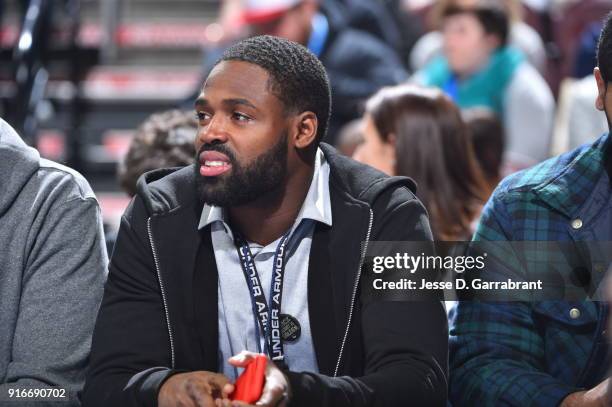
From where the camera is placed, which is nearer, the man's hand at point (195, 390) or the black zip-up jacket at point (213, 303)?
the man's hand at point (195, 390)

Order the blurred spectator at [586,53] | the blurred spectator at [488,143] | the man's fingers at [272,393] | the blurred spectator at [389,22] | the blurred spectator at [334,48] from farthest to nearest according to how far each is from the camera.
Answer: the blurred spectator at [389,22] < the blurred spectator at [586,53] < the blurred spectator at [334,48] < the blurred spectator at [488,143] < the man's fingers at [272,393]

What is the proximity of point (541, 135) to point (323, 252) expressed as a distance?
10.4 feet

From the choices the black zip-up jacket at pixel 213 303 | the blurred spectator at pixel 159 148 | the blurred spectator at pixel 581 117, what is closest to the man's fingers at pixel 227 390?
the black zip-up jacket at pixel 213 303

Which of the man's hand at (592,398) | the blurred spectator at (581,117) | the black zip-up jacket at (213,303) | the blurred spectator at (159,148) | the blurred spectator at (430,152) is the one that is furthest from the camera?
the blurred spectator at (581,117)

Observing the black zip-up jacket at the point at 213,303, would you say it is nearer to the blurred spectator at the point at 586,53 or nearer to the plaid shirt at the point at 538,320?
the plaid shirt at the point at 538,320

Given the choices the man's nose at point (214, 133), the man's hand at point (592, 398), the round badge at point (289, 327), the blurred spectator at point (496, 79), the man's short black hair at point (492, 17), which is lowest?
the man's hand at point (592, 398)

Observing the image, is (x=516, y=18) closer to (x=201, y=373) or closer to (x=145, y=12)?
(x=145, y=12)

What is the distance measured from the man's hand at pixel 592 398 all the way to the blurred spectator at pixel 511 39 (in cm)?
373

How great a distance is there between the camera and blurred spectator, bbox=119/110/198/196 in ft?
11.5

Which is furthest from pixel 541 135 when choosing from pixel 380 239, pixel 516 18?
pixel 380 239

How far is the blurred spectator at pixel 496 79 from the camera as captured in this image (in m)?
5.55

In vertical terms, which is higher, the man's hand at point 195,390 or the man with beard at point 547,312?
the man with beard at point 547,312

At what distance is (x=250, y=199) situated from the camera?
262 centimetres

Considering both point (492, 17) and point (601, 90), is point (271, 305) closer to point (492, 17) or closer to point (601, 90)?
point (601, 90)
